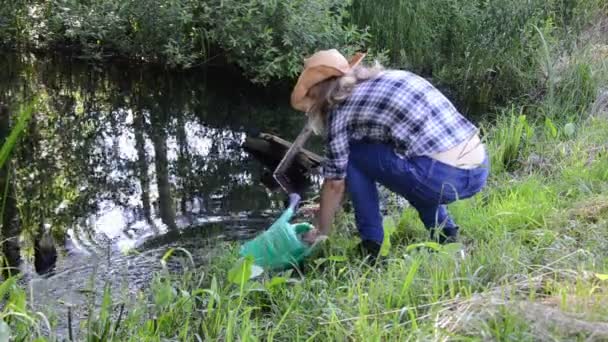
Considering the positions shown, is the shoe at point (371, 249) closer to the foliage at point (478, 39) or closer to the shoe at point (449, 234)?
the shoe at point (449, 234)

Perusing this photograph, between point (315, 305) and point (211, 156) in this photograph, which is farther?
point (211, 156)

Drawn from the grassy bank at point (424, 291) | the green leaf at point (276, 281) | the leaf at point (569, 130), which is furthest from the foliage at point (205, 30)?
the green leaf at point (276, 281)

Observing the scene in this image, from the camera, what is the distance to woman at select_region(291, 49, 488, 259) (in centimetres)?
332

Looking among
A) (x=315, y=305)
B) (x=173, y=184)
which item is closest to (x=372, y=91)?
(x=315, y=305)

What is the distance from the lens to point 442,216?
369 cm

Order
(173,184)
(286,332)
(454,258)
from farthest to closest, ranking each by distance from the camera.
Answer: (173,184)
(454,258)
(286,332)

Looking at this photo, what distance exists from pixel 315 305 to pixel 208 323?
0.45 meters

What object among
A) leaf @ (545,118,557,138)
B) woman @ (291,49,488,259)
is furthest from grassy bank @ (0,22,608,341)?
leaf @ (545,118,557,138)

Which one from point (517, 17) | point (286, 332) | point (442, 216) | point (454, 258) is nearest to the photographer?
point (286, 332)

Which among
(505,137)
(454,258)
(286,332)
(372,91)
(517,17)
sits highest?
(517,17)

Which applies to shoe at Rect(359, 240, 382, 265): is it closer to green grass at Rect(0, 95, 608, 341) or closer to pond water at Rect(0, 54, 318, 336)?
green grass at Rect(0, 95, 608, 341)

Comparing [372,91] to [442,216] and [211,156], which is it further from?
[211,156]

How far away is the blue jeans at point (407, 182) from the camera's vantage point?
3357mm

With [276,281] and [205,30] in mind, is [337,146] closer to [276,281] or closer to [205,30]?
[276,281]
